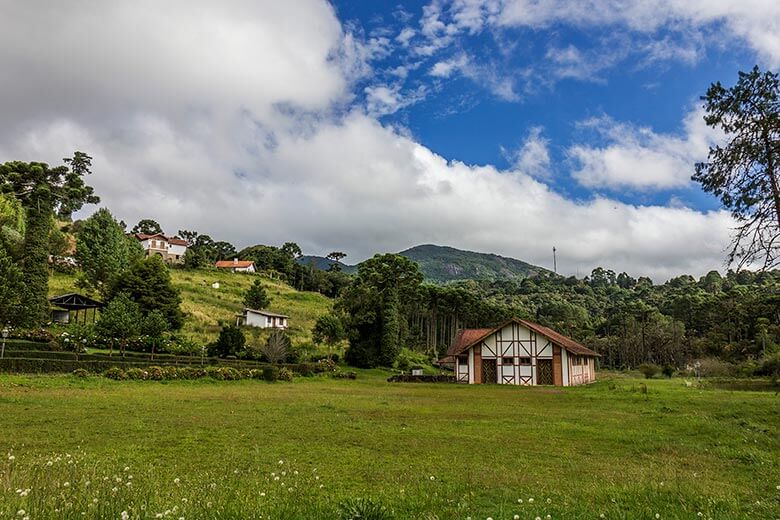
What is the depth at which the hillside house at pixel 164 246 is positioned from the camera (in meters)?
105

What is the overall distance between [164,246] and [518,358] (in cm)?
8668

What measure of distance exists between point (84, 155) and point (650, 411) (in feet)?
256

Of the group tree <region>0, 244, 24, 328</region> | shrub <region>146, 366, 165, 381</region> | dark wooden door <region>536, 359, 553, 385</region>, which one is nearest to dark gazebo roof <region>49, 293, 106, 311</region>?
tree <region>0, 244, 24, 328</region>

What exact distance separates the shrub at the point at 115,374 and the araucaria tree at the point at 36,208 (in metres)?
13.8

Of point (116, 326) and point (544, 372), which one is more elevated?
point (116, 326)

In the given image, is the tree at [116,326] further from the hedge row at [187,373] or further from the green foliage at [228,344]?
the green foliage at [228,344]

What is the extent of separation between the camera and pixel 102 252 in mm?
62938

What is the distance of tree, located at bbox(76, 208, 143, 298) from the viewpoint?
5750cm

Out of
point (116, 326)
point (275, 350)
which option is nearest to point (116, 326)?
point (116, 326)

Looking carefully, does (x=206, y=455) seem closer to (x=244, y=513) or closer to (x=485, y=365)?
(x=244, y=513)

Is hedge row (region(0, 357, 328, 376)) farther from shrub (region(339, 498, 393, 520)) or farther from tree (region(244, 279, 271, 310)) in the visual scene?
tree (region(244, 279, 271, 310))

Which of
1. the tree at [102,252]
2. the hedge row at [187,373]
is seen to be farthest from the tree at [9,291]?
the tree at [102,252]

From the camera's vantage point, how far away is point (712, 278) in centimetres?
15488

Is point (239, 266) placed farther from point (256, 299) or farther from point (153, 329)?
point (153, 329)
